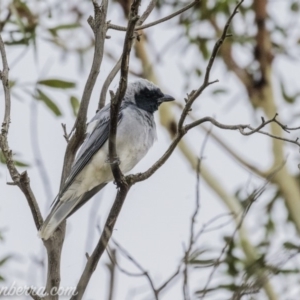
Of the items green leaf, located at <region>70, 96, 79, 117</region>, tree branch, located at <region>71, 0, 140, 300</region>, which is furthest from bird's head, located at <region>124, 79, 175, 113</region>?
tree branch, located at <region>71, 0, 140, 300</region>

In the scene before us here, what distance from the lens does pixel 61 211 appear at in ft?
13.4

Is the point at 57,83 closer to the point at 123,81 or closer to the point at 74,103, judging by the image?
the point at 74,103

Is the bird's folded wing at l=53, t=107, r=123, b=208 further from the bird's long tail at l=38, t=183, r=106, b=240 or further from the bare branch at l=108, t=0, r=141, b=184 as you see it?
the bare branch at l=108, t=0, r=141, b=184

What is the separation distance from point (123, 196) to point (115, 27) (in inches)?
30.7

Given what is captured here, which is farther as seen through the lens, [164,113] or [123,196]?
[164,113]

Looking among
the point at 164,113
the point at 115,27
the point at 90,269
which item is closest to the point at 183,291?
the point at 90,269

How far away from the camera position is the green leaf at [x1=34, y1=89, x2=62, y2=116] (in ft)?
16.2

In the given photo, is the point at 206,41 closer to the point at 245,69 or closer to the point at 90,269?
the point at 245,69

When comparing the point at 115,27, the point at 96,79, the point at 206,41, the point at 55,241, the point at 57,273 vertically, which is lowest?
the point at 57,273

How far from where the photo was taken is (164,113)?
21.4ft

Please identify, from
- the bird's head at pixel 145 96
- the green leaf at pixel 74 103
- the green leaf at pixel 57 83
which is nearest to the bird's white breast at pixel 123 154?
the bird's head at pixel 145 96

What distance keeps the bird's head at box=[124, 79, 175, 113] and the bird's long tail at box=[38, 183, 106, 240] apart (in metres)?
0.57

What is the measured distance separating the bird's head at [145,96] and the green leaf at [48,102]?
0.46 metres

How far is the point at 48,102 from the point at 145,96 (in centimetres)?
61
